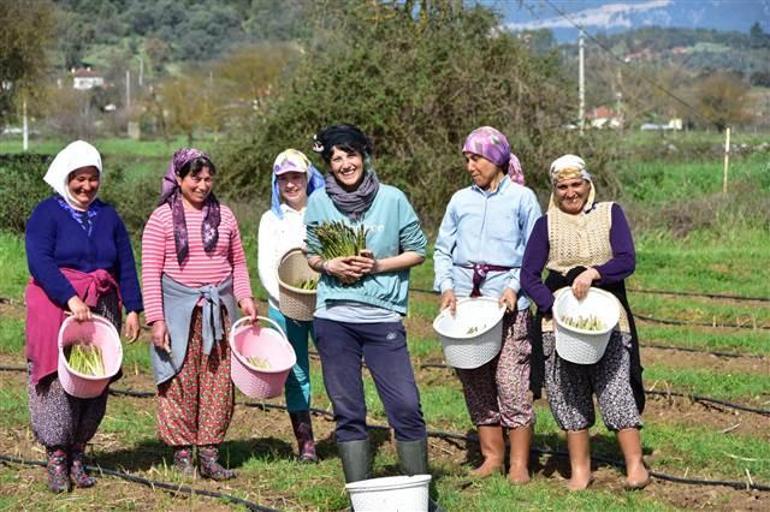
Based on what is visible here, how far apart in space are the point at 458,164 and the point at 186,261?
1112 centimetres

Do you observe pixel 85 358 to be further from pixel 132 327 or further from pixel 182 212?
pixel 182 212

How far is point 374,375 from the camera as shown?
220 inches

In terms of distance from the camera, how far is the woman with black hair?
219 inches

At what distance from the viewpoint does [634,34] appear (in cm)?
12219

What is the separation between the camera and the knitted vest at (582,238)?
601cm

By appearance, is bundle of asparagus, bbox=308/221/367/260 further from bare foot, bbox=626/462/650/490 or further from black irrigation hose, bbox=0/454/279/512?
bare foot, bbox=626/462/650/490

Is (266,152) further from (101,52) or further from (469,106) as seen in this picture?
(101,52)

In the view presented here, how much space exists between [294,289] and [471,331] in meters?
0.86

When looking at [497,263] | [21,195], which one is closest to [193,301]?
[497,263]

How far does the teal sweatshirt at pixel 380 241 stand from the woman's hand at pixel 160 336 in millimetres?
832

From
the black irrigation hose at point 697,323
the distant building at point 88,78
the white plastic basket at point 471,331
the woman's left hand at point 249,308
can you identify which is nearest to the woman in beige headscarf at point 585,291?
the white plastic basket at point 471,331

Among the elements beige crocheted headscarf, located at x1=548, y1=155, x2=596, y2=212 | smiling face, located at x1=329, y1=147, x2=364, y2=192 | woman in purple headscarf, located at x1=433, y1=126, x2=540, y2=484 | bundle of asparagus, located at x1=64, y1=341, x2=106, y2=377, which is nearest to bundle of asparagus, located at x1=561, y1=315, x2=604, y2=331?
woman in purple headscarf, located at x1=433, y1=126, x2=540, y2=484

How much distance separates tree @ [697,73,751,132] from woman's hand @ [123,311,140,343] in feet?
168

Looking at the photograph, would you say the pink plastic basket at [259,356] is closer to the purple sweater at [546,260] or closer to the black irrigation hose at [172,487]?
the black irrigation hose at [172,487]
